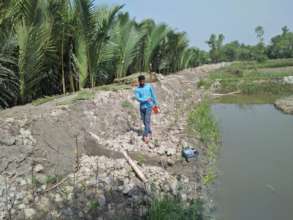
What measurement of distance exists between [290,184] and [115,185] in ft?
11.1

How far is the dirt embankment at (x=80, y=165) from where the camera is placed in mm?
4090

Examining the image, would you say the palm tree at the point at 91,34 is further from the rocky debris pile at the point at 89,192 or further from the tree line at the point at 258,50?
the tree line at the point at 258,50

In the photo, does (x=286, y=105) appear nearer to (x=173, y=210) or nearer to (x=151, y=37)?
(x=151, y=37)

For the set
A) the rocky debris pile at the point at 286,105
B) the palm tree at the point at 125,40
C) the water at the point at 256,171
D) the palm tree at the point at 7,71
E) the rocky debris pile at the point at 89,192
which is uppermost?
the palm tree at the point at 125,40

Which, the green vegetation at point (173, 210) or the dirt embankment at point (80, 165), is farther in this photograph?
the dirt embankment at point (80, 165)

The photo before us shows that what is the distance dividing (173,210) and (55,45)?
5962 millimetres

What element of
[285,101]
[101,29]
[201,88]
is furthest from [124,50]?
[201,88]

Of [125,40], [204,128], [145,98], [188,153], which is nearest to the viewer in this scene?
[188,153]

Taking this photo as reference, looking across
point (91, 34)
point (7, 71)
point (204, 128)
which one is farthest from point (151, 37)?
point (7, 71)

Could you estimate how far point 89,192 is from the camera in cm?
440

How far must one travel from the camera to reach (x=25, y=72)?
695 centimetres

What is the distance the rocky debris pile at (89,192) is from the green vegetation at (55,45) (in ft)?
10.2

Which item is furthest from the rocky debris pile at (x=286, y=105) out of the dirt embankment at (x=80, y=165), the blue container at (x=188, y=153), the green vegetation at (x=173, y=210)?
the green vegetation at (x=173, y=210)

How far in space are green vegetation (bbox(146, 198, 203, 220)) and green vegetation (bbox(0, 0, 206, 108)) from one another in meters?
4.50
